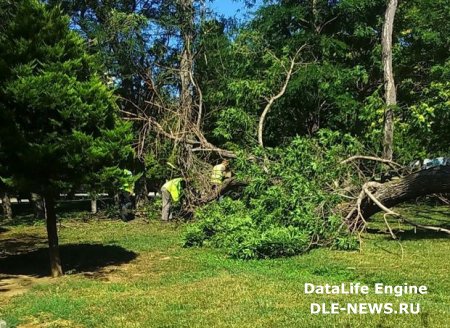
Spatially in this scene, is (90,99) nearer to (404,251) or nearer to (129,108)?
(404,251)

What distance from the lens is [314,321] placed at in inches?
219

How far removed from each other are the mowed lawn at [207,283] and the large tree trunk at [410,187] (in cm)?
78

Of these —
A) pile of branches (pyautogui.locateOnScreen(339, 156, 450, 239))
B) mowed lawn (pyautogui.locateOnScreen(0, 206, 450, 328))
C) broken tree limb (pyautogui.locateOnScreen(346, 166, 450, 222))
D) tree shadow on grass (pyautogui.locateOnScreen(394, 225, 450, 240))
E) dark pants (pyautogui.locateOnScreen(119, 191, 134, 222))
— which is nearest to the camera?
mowed lawn (pyautogui.locateOnScreen(0, 206, 450, 328))

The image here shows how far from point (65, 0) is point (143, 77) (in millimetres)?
4981

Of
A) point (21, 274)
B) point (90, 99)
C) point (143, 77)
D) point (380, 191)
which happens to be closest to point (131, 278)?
point (21, 274)

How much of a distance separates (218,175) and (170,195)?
6.17 feet

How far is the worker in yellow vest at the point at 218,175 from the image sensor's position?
15219 mm

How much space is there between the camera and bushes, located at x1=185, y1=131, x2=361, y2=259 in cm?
988

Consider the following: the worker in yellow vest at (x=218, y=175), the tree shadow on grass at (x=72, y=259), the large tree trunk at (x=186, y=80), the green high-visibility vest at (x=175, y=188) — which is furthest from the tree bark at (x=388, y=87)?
the tree shadow on grass at (x=72, y=259)

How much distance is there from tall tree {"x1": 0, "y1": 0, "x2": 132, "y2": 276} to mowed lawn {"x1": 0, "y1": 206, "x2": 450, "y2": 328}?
1.65m

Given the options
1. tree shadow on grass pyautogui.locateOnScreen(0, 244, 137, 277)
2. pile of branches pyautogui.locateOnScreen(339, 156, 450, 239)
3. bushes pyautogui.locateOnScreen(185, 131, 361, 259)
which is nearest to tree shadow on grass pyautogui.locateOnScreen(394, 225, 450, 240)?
pile of branches pyautogui.locateOnScreen(339, 156, 450, 239)

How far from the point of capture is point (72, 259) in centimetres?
1050

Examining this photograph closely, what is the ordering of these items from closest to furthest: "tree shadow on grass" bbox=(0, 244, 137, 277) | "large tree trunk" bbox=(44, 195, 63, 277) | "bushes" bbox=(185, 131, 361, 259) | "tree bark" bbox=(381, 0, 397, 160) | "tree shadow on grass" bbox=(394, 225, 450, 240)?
"large tree trunk" bbox=(44, 195, 63, 277), "tree shadow on grass" bbox=(0, 244, 137, 277), "bushes" bbox=(185, 131, 361, 259), "tree shadow on grass" bbox=(394, 225, 450, 240), "tree bark" bbox=(381, 0, 397, 160)

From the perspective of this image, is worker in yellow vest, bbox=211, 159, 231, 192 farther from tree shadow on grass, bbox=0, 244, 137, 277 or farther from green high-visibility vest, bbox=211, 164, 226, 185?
tree shadow on grass, bbox=0, 244, 137, 277
